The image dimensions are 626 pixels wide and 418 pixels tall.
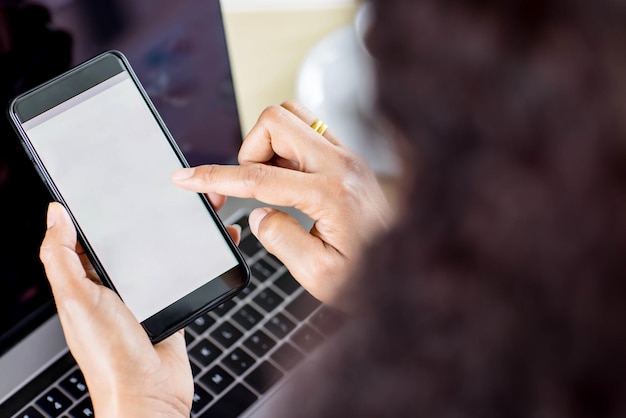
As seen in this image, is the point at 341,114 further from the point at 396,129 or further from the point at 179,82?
the point at 396,129

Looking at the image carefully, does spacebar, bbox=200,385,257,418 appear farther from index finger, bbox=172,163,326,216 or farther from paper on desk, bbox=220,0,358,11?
paper on desk, bbox=220,0,358,11

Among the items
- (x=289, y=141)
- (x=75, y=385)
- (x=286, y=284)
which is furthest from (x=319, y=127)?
(x=75, y=385)

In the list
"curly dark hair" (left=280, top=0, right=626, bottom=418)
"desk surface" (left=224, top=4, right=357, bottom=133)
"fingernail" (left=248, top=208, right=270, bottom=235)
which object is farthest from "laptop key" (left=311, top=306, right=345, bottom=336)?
"curly dark hair" (left=280, top=0, right=626, bottom=418)

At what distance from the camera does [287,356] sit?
1.65ft

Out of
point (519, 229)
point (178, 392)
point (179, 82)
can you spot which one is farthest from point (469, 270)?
point (179, 82)

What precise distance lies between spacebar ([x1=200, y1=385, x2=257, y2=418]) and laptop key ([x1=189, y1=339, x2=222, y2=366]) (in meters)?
0.03

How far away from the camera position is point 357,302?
17cm

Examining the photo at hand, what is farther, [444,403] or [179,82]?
[179,82]

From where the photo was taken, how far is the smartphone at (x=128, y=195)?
1.42ft

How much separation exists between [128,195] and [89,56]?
107 millimetres

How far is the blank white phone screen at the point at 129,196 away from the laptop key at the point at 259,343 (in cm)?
7

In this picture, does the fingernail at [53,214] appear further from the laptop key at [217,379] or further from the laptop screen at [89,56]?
the laptop key at [217,379]

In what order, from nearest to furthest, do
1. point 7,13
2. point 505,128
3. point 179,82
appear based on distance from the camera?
point 505,128
point 7,13
point 179,82

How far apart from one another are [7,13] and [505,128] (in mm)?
368
